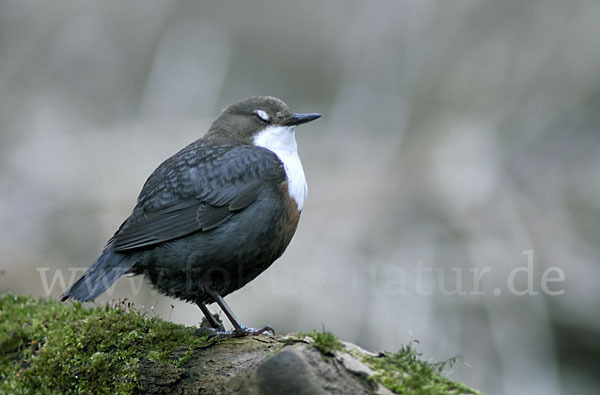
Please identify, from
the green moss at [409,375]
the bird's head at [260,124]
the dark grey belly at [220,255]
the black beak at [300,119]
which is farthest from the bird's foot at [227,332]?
the black beak at [300,119]

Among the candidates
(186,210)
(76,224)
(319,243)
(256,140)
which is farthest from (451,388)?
(76,224)

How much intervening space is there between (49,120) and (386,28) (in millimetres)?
5077

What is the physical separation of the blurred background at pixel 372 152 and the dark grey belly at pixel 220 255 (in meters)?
1.49

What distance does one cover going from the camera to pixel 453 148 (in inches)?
299

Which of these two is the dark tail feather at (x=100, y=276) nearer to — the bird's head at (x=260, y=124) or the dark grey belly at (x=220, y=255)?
the dark grey belly at (x=220, y=255)

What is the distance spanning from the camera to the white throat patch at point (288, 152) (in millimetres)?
3895

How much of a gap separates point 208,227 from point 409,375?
1.56 m

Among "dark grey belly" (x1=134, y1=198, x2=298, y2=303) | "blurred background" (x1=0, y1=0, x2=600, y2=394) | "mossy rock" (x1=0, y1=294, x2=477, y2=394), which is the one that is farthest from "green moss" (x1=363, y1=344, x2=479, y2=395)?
"blurred background" (x1=0, y1=0, x2=600, y2=394)

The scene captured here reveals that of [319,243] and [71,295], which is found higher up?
[319,243]

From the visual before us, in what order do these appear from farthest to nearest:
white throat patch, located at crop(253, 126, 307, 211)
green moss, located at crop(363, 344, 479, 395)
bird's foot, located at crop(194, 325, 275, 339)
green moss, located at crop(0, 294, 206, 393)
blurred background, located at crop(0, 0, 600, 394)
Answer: blurred background, located at crop(0, 0, 600, 394) → white throat patch, located at crop(253, 126, 307, 211) → bird's foot, located at crop(194, 325, 275, 339) → green moss, located at crop(0, 294, 206, 393) → green moss, located at crop(363, 344, 479, 395)

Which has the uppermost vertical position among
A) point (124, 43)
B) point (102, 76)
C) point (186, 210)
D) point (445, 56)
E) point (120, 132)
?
point (445, 56)

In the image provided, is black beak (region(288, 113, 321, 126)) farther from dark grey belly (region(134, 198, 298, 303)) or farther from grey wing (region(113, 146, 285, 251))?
dark grey belly (region(134, 198, 298, 303))

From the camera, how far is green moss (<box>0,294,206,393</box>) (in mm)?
3098

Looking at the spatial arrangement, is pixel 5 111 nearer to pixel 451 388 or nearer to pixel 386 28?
pixel 386 28
